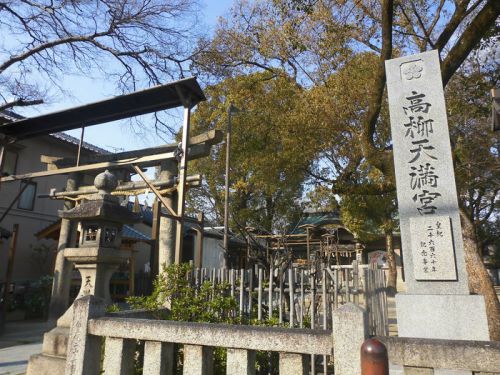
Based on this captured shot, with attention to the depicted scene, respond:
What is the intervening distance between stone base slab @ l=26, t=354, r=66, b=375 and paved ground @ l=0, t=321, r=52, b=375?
1022 mm

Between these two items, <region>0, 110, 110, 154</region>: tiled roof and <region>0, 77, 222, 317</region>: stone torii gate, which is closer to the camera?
<region>0, 77, 222, 317</region>: stone torii gate

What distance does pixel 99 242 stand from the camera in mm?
5730

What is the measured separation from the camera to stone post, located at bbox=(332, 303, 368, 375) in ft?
8.54

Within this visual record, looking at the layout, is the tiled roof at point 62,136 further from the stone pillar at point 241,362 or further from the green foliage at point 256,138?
the stone pillar at point 241,362

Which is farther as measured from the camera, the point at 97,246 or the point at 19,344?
the point at 19,344

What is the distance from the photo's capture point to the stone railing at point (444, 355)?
94.0 inches

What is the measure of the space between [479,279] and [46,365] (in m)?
9.17

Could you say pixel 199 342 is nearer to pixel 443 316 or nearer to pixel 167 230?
pixel 443 316

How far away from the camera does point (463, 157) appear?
1177 cm

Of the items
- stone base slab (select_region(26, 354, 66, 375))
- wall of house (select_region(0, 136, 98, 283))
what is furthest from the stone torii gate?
wall of house (select_region(0, 136, 98, 283))

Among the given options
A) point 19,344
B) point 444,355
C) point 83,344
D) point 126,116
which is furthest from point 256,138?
point 444,355

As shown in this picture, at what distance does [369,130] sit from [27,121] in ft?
29.4

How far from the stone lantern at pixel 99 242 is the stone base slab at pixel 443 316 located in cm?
420

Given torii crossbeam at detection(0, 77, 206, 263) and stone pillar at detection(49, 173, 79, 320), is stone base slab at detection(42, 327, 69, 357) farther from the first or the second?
stone pillar at detection(49, 173, 79, 320)
